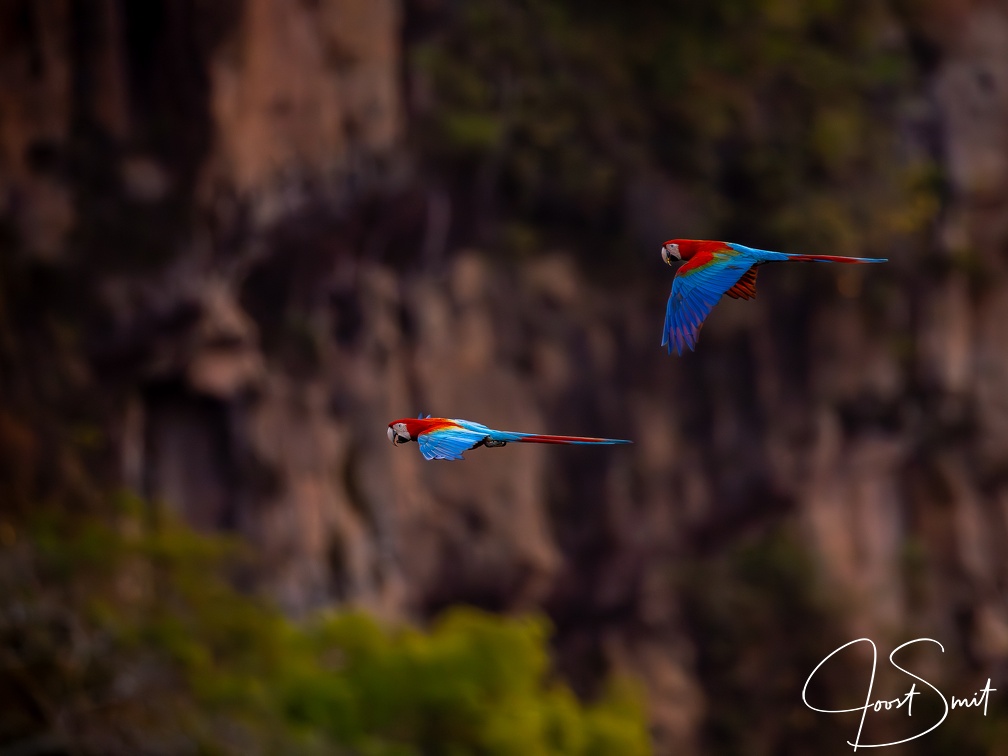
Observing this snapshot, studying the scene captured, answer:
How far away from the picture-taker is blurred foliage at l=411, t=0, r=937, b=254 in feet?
55.2

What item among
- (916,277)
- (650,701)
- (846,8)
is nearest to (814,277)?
(916,277)

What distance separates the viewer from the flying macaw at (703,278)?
445 centimetres

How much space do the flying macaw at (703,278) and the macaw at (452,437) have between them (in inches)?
11.7

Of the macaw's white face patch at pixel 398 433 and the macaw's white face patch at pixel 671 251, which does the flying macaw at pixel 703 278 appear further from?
the macaw's white face patch at pixel 398 433

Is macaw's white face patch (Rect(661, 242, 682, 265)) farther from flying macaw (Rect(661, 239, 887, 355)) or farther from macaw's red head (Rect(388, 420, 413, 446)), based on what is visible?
macaw's red head (Rect(388, 420, 413, 446))

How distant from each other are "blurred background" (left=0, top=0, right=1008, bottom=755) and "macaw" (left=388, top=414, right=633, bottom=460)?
6.04m

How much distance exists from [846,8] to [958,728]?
7.07 meters

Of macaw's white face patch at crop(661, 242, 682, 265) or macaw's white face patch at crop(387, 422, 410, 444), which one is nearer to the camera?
macaw's white face patch at crop(387, 422, 410, 444)

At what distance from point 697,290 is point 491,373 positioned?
12.9 m
